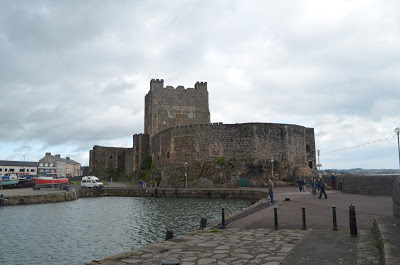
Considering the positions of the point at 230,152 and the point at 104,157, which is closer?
the point at 230,152

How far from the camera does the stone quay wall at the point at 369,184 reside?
18422 millimetres

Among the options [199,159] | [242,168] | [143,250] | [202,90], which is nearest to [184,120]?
[202,90]

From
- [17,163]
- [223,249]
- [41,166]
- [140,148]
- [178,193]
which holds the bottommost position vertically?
[178,193]

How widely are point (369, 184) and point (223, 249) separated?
53.4 feet

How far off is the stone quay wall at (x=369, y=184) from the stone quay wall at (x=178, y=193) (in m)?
6.43

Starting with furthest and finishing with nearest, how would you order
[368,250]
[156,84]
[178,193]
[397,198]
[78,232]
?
[156,84] → [178,193] → [78,232] → [397,198] → [368,250]

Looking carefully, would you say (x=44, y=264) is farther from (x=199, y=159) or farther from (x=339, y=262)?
(x=199, y=159)

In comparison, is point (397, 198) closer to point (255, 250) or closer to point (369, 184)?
point (255, 250)

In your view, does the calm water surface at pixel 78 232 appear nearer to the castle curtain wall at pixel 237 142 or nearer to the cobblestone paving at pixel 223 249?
the cobblestone paving at pixel 223 249

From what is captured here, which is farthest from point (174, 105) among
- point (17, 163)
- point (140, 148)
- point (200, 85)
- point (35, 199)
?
point (17, 163)

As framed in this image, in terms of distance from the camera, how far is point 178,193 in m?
30.5

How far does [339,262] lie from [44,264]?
27.6 ft

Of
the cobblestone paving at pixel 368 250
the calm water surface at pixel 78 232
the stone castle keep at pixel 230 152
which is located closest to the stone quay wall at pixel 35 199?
the calm water surface at pixel 78 232

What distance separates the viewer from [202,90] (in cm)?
5066
